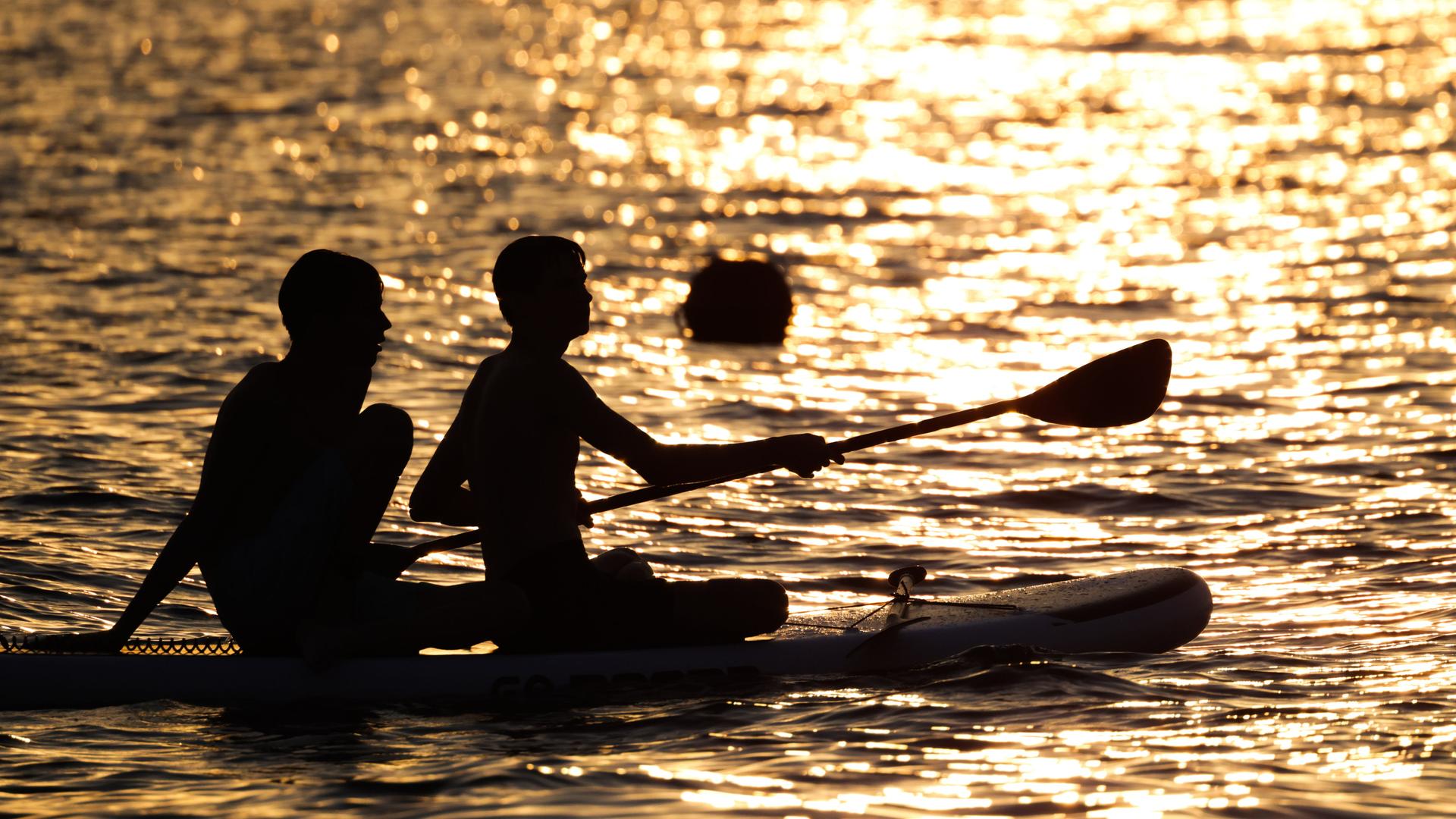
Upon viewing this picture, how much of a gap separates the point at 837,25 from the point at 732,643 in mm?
44999

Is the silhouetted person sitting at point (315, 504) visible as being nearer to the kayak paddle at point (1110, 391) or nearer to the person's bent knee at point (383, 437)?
the person's bent knee at point (383, 437)

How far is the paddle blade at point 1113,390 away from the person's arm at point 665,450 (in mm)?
1533

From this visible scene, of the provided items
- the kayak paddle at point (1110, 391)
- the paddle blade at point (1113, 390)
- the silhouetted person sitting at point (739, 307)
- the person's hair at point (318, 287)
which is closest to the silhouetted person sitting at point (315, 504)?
the person's hair at point (318, 287)

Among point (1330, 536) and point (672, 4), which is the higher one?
point (672, 4)

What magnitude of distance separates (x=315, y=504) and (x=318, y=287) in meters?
0.67

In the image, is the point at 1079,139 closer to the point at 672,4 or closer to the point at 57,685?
the point at 57,685

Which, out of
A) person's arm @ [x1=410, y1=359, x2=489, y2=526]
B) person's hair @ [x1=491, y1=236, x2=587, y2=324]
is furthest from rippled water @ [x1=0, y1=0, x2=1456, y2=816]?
person's hair @ [x1=491, y1=236, x2=587, y2=324]

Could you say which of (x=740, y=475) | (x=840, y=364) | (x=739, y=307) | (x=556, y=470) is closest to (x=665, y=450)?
(x=556, y=470)

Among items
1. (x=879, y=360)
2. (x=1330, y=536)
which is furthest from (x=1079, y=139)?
(x=1330, y=536)

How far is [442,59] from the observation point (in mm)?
39156

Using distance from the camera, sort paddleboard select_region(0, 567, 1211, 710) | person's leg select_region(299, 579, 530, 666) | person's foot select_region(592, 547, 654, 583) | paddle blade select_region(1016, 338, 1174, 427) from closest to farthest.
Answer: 1. person's leg select_region(299, 579, 530, 666)
2. paddleboard select_region(0, 567, 1211, 710)
3. person's foot select_region(592, 547, 654, 583)
4. paddle blade select_region(1016, 338, 1174, 427)

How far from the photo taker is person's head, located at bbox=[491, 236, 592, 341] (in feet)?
21.0

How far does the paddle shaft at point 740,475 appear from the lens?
711 cm

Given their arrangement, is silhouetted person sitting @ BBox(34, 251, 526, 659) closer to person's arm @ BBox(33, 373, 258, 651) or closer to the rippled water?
person's arm @ BBox(33, 373, 258, 651)
